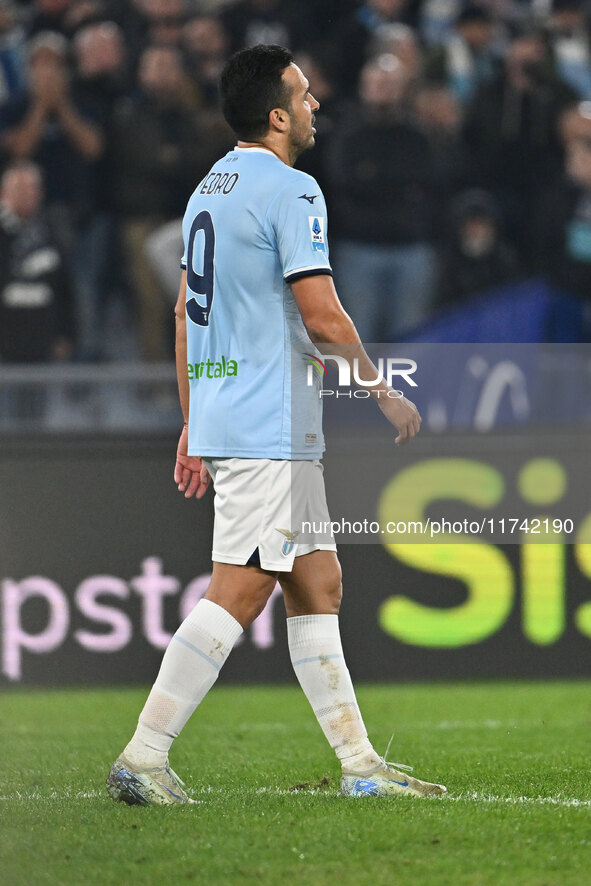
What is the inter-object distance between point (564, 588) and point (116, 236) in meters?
3.57

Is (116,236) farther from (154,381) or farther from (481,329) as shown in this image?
(481,329)

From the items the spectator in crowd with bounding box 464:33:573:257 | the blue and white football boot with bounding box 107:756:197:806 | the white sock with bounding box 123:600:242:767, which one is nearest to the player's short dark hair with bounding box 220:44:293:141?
the white sock with bounding box 123:600:242:767

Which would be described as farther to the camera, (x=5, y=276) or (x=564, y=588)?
(x=5, y=276)

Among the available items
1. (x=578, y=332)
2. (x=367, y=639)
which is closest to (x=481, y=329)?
(x=578, y=332)

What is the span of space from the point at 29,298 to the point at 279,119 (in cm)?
458

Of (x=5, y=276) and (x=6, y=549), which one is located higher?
(x=5, y=276)

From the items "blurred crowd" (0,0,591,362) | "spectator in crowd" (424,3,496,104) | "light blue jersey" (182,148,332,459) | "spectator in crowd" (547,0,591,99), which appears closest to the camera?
"light blue jersey" (182,148,332,459)

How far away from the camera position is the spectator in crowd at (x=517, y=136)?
28.8ft

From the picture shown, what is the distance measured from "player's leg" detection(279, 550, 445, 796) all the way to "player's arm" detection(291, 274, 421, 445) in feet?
1.50

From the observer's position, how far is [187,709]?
143 inches

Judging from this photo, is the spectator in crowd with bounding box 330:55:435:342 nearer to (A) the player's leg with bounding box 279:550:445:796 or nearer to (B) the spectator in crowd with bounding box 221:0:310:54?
(B) the spectator in crowd with bounding box 221:0:310:54

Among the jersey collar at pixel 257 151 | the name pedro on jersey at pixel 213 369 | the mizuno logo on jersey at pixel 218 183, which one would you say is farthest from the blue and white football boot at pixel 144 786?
the jersey collar at pixel 257 151

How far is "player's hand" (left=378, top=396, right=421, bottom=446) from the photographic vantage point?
356cm

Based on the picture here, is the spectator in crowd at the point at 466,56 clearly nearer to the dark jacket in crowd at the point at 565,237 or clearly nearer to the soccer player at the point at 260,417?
the dark jacket in crowd at the point at 565,237
